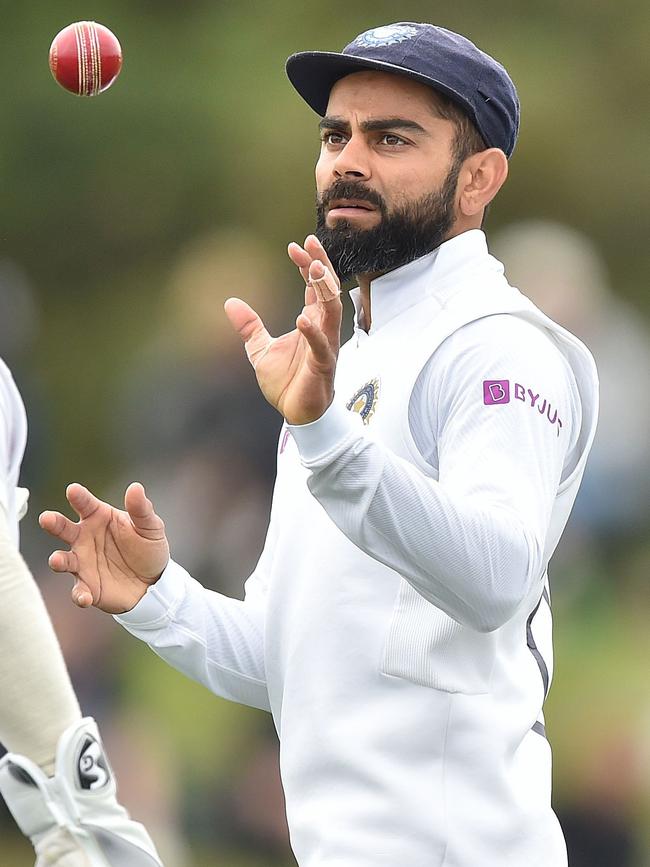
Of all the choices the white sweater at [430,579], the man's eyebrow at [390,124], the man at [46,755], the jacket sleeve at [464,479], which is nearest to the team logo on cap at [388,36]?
the man's eyebrow at [390,124]

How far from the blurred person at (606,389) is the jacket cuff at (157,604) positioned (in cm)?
287

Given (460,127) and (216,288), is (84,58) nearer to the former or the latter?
(460,127)

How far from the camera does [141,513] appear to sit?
108 inches

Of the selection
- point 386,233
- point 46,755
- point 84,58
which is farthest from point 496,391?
point 84,58

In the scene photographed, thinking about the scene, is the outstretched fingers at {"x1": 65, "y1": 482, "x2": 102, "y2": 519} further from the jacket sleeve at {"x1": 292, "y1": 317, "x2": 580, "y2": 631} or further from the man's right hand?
the jacket sleeve at {"x1": 292, "y1": 317, "x2": 580, "y2": 631}

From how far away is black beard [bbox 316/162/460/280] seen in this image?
2.66 m

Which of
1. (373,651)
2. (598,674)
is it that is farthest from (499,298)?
(598,674)

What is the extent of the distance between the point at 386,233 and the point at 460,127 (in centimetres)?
22

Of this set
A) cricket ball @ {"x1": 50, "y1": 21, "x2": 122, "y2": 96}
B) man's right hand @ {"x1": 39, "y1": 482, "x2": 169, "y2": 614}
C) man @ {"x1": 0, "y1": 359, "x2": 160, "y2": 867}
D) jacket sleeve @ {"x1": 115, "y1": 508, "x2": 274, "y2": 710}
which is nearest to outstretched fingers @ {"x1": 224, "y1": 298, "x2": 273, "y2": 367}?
man's right hand @ {"x1": 39, "y1": 482, "x2": 169, "y2": 614}

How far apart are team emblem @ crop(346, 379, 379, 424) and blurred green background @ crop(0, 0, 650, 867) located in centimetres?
304

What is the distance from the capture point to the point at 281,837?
554 centimetres

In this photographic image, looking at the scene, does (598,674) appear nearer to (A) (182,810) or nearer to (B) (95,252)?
(A) (182,810)

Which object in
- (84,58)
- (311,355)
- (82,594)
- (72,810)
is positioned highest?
(84,58)

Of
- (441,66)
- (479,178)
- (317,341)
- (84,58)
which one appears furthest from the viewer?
(84,58)
